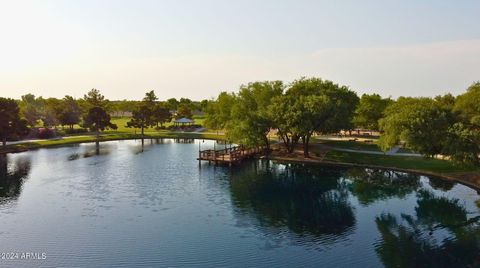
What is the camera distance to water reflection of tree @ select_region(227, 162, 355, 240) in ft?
121

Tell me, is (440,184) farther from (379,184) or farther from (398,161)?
(398,161)

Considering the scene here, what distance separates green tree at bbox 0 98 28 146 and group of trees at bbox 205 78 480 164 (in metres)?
43.5

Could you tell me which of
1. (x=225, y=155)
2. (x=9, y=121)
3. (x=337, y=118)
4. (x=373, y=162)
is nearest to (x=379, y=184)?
(x=373, y=162)

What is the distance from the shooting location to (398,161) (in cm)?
6266

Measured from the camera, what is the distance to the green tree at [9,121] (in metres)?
81.3

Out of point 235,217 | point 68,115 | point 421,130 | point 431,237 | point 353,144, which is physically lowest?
point 431,237

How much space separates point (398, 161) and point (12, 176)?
5654 centimetres

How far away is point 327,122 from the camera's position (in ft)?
220

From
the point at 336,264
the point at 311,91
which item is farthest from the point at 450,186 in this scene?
the point at 311,91

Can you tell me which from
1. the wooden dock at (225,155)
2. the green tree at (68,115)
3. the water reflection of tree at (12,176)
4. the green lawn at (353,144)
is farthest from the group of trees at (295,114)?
the green tree at (68,115)

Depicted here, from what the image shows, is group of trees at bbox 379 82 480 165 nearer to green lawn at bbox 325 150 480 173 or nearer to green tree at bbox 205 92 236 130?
green lawn at bbox 325 150 480 173

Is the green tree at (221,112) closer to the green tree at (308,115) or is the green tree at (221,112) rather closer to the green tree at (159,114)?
the green tree at (159,114)

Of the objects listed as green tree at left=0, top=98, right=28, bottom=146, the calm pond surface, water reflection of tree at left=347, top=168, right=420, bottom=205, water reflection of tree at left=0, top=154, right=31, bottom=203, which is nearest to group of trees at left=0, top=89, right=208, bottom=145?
green tree at left=0, top=98, right=28, bottom=146

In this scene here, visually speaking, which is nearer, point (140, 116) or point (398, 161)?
point (398, 161)
